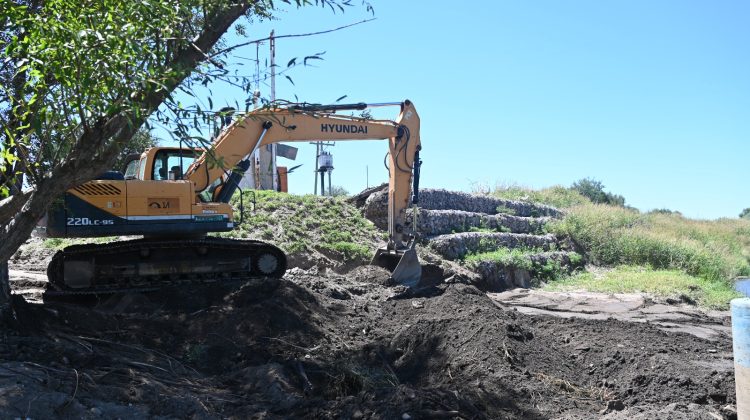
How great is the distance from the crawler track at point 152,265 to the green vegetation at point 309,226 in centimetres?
303

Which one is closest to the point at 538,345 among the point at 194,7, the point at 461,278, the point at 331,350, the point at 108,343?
the point at 331,350

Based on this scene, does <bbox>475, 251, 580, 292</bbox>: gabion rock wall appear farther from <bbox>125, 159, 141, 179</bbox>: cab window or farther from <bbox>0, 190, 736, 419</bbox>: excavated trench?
<bbox>125, 159, 141, 179</bbox>: cab window

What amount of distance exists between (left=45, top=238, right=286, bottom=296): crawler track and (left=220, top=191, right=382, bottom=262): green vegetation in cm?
303

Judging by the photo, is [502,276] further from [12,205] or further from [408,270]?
[12,205]

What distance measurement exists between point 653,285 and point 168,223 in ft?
36.7

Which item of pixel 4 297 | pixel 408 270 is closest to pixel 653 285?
pixel 408 270

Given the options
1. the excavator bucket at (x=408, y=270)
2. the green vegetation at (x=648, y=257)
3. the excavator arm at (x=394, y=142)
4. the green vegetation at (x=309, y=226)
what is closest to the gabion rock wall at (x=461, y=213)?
the green vegetation at (x=309, y=226)

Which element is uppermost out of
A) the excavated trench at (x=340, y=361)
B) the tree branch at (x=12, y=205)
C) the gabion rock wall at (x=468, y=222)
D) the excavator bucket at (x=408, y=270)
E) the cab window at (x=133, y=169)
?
the cab window at (x=133, y=169)

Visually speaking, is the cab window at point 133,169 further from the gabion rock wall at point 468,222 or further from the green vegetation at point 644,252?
the green vegetation at point 644,252

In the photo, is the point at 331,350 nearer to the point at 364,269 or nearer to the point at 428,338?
the point at 428,338

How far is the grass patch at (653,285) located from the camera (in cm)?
1447

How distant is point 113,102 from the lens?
4086 mm

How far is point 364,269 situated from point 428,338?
5124 mm

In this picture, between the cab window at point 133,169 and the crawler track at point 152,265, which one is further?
the cab window at point 133,169
